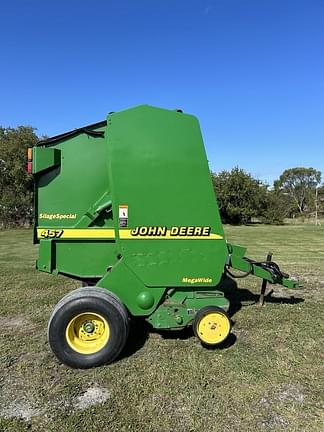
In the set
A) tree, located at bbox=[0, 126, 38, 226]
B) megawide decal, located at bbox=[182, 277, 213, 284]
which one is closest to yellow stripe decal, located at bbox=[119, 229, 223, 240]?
megawide decal, located at bbox=[182, 277, 213, 284]

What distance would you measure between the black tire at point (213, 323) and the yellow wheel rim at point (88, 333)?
1.01m

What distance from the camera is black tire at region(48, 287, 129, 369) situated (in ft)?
12.6

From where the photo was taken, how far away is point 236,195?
42.4 m

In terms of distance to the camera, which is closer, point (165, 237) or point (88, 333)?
point (88, 333)

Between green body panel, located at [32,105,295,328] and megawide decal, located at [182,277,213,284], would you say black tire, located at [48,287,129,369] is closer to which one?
green body panel, located at [32,105,295,328]

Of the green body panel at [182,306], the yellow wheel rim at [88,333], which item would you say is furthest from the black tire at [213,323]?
the yellow wheel rim at [88,333]

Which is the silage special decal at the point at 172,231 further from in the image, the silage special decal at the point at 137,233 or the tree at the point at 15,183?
the tree at the point at 15,183

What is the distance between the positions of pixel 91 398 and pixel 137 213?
6.30 ft

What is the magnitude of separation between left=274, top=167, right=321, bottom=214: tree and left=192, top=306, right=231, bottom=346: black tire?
201 ft

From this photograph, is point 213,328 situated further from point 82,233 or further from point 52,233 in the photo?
point 52,233

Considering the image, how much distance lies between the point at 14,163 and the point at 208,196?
28.7m

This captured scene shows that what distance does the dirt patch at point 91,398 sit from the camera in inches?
124

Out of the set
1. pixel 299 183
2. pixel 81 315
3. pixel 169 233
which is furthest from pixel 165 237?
pixel 299 183

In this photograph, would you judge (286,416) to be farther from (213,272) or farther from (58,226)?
(58,226)
